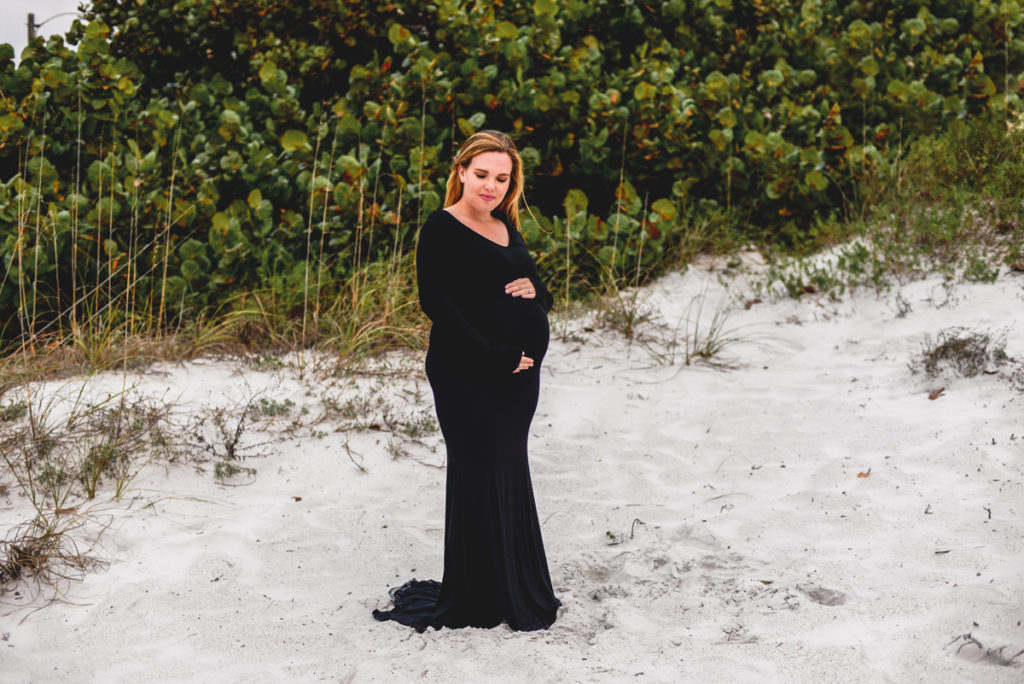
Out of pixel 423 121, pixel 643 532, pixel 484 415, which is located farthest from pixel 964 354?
pixel 423 121

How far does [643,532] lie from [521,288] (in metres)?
1.70

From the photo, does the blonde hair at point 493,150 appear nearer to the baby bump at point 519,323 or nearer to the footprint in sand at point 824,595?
the baby bump at point 519,323

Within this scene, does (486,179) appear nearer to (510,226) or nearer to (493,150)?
(493,150)

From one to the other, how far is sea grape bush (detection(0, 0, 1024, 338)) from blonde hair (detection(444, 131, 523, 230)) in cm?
314

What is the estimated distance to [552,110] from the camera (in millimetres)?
7230

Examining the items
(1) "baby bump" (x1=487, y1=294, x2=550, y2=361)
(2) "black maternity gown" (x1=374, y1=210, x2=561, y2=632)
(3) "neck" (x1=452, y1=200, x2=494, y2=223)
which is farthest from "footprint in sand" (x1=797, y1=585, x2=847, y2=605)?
(3) "neck" (x1=452, y1=200, x2=494, y2=223)

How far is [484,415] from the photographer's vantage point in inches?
132

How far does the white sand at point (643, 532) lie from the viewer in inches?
132

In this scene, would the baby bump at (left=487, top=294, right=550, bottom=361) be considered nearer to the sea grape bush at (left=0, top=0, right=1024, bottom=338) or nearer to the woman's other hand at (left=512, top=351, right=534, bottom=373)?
the woman's other hand at (left=512, top=351, right=534, bottom=373)

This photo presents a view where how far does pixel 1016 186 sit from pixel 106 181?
6601 mm

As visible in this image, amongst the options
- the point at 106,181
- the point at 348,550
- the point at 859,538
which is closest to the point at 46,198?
the point at 106,181

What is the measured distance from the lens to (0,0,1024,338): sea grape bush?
252 inches

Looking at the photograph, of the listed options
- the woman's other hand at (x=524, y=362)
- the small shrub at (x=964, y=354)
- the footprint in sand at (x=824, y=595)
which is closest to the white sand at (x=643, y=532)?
the footprint in sand at (x=824, y=595)

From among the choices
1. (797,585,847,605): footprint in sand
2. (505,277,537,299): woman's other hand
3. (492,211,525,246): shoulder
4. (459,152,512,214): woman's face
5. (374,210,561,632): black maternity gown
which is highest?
(459,152,512,214): woman's face
